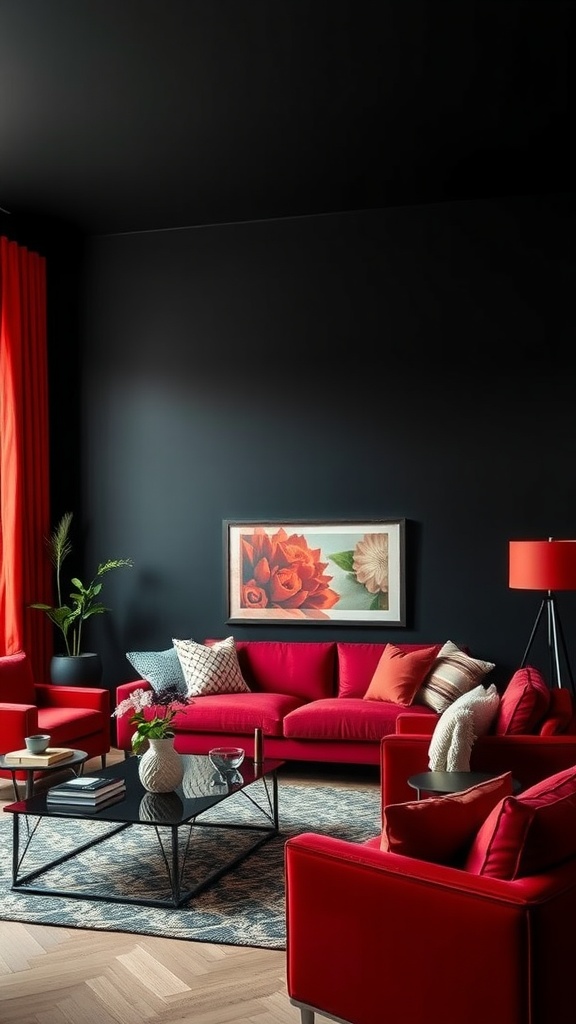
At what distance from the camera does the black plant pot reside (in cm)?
703

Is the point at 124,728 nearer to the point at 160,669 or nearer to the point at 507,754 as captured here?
the point at 160,669

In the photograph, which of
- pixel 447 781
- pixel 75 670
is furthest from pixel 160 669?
pixel 447 781

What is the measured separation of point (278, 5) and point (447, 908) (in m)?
3.76

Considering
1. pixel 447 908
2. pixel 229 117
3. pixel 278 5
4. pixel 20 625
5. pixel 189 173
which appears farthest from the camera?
pixel 20 625

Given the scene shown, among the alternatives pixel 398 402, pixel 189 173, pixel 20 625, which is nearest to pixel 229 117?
pixel 189 173

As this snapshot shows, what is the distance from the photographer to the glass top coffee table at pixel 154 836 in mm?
4215

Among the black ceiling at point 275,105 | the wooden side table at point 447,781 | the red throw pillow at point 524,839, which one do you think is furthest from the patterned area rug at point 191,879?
the black ceiling at point 275,105

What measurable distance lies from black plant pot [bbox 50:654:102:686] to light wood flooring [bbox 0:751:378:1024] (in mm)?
3133

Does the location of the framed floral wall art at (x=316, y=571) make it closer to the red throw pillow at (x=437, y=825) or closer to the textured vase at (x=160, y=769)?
the textured vase at (x=160, y=769)

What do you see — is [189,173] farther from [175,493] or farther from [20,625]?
[20,625]

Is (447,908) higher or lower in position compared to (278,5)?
lower

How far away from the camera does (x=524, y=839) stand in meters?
2.61

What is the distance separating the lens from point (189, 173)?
257 inches

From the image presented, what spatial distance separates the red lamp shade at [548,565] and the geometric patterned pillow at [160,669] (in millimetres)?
2513
